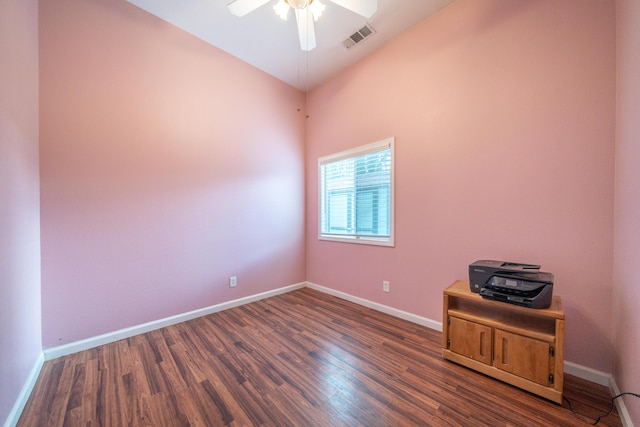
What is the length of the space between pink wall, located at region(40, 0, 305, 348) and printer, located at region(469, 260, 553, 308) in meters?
2.56

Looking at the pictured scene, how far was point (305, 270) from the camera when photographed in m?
3.85

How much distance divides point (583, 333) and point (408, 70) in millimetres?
2738

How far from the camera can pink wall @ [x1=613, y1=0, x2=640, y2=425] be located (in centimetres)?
122

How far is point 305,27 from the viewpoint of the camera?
1.98 meters

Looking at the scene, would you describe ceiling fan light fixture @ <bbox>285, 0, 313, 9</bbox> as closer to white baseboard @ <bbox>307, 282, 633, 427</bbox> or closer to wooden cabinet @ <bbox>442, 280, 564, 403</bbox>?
wooden cabinet @ <bbox>442, 280, 564, 403</bbox>

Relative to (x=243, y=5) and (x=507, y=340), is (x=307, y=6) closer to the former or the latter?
(x=243, y=5)

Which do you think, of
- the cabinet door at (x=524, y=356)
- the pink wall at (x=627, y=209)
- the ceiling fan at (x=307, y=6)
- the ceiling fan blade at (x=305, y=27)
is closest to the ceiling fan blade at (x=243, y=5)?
the ceiling fan at (x=307, y=6)

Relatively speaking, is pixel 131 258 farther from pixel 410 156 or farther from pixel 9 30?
pixel 410 156

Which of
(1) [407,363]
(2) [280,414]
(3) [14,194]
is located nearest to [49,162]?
(3) [14,194]

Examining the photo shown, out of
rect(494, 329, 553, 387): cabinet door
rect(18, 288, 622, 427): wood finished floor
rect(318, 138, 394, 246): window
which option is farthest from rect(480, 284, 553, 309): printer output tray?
rect(318, 138, 394, 246): window

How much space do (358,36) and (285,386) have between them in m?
3.43

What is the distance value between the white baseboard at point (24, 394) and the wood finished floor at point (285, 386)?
1.5 inches

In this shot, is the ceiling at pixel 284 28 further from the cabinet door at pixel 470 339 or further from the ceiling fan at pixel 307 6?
the cabinet door at pixel 470 339

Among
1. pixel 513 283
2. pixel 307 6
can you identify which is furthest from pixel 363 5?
pixel 513 283
